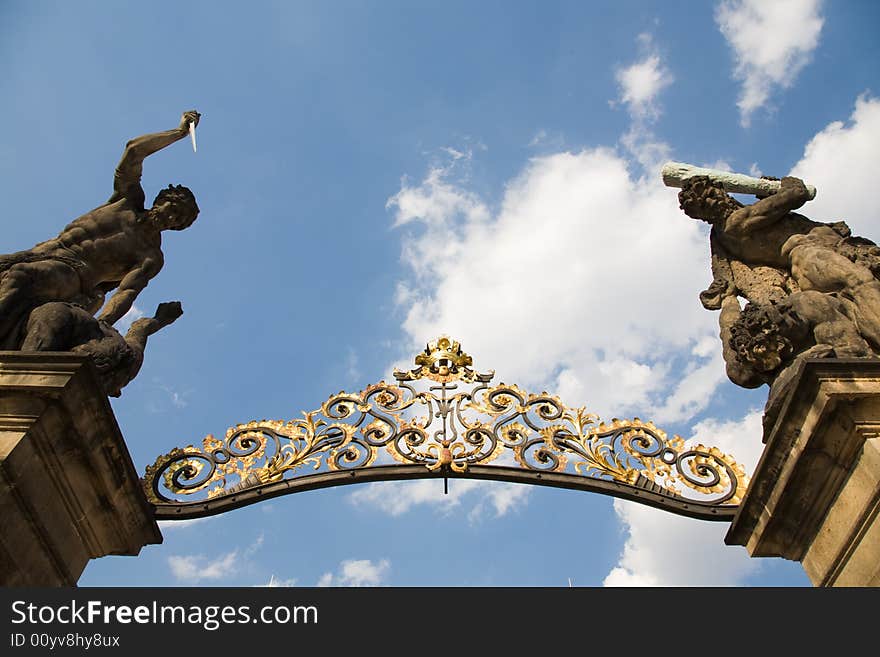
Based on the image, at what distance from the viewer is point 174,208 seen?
701 centimetres

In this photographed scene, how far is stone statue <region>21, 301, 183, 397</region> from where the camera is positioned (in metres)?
5.05

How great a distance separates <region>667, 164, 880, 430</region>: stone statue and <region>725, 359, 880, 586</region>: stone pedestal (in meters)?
0.36

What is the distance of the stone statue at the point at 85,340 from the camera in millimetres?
A: 5055

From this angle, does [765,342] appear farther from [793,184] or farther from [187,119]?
[187,119]

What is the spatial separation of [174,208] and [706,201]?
5.25 meters

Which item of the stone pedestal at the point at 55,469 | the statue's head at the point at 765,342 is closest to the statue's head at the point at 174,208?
the stone pedestal at the point at 55,469

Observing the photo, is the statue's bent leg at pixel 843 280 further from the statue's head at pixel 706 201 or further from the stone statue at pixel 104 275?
the stone statue at pixel 104 275

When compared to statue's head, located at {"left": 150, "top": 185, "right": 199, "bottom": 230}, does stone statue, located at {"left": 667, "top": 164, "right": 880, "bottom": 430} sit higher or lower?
lower

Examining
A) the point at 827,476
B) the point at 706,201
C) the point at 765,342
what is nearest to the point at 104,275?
the point at 765,342

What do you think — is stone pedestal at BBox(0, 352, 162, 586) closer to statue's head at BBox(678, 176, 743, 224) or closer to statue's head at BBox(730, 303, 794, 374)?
statue's head at BBox(730, 303, 794, 374)

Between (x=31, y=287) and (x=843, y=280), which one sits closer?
(x=31, y=287)

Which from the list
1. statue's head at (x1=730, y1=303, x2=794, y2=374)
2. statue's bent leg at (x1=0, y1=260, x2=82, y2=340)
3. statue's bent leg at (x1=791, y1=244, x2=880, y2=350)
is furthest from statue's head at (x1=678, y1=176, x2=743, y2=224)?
statue's bent leg at (x1=0, y1=260, x2=82, y2=340)
